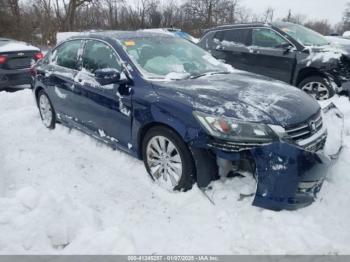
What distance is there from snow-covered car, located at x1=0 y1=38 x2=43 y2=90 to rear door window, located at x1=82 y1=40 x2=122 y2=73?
4.42m

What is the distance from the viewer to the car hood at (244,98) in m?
3.19

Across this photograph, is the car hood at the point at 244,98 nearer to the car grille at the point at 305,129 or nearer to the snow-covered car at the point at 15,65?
the car grille at the point at 305,129

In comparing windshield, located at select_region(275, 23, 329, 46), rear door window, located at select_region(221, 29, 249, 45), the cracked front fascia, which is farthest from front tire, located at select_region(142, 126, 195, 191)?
rear door window, located at select_region(221, 29, 249, 45)

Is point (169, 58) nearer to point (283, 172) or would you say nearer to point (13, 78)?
point (283, 172)

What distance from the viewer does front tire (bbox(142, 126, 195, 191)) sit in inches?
135

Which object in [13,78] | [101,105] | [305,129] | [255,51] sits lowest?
[13,78]

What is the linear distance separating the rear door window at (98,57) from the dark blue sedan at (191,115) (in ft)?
0.04

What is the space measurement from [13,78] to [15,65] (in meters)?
0.35

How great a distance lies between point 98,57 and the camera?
4.48 metres

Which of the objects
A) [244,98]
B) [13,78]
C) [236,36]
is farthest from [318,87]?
[13,78]

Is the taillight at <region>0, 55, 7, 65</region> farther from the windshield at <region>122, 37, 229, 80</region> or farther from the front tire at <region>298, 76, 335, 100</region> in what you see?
the front tire at <region>298, 76, 335, 100</region>

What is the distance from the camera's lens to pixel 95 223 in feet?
10.5

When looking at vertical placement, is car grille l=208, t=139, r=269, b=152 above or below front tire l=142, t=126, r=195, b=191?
above

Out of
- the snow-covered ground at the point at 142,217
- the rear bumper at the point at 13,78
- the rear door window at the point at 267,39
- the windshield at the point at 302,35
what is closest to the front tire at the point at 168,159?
the snow-covered ground at the point at 142,217
